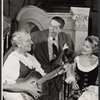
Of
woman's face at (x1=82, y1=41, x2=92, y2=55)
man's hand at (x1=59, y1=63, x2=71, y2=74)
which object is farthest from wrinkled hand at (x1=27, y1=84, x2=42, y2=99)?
woman's face at (x1=82, y1=41, x2=92, y2=55)

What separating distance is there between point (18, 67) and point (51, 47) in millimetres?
479

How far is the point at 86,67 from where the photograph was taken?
3.95 m

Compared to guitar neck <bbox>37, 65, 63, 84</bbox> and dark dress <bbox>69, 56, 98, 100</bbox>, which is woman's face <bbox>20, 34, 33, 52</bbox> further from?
dark dress <bbox>69, 56, 98, 100</bbox>

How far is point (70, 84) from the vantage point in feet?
13.0

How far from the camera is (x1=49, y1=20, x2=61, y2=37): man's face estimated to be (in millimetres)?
4039

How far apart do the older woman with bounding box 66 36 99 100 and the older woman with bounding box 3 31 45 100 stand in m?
0.43

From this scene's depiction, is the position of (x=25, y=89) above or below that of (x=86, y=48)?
below

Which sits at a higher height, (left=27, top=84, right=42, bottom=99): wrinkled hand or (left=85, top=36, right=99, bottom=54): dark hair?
(left=85, top=36, right=99, bottom=54): dark hair

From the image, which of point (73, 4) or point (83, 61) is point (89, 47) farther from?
point (73, 4)

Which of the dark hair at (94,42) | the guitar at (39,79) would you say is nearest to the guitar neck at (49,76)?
the guitar at (39,79)

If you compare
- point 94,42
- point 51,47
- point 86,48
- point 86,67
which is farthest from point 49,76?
point 94,42

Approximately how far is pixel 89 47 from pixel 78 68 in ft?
0.95

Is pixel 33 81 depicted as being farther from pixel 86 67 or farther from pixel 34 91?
pixel 86 67

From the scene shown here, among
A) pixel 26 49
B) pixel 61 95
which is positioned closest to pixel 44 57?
pixel 26 49
